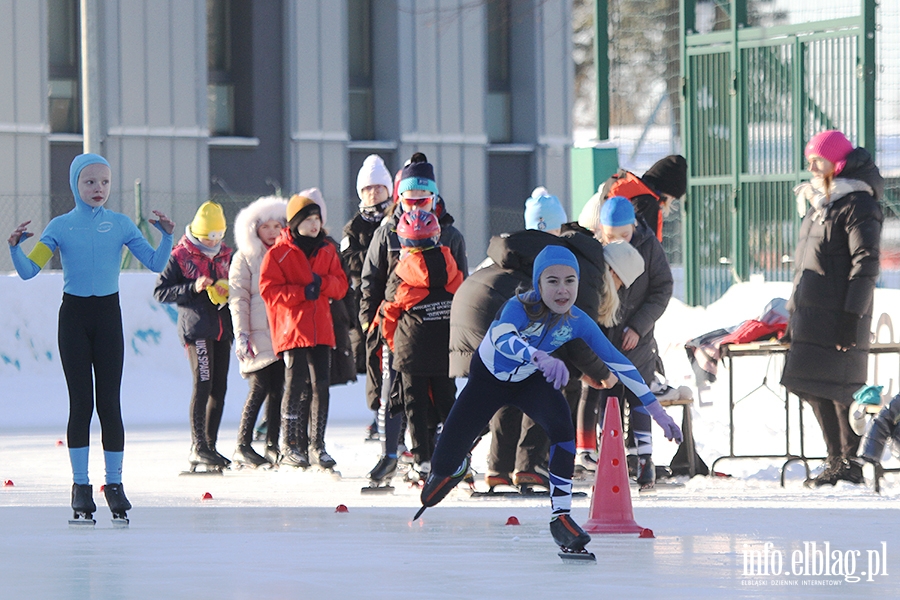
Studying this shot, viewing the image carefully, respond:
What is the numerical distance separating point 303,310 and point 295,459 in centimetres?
100

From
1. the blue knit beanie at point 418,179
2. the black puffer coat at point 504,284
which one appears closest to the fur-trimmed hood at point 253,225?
the blue knit beanie at point 418,179

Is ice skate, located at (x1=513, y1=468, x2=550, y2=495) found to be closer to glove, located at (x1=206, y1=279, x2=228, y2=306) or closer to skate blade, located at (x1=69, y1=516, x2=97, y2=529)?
skate blade, located at (x1=69, y1=516, x2=97, y2=529)

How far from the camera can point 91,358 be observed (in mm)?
8719

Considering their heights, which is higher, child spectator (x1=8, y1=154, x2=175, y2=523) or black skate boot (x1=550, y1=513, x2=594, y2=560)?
child spectator (x1=8, y1=154, x2=175, y2=523)

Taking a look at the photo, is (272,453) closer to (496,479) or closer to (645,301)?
(496,479)

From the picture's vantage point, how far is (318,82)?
30.8 metres

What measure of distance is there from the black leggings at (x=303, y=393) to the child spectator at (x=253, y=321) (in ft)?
0.99

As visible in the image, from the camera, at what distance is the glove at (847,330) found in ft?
33.6

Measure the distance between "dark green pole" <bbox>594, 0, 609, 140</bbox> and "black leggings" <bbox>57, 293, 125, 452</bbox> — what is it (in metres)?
8.51

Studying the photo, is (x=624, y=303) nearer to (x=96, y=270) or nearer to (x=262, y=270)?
(x=262, y=270)

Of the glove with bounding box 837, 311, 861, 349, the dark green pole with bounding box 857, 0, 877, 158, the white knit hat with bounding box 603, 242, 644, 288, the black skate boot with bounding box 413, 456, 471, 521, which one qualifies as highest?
the dark green pole with bounding box 857, 0, 877, 158

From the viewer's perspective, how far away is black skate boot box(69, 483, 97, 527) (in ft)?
28.5

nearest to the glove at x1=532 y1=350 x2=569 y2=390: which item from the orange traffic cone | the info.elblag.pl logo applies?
the orange traffic cone

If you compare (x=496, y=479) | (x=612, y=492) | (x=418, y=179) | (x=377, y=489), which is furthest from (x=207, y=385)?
(x=612, y=492)
